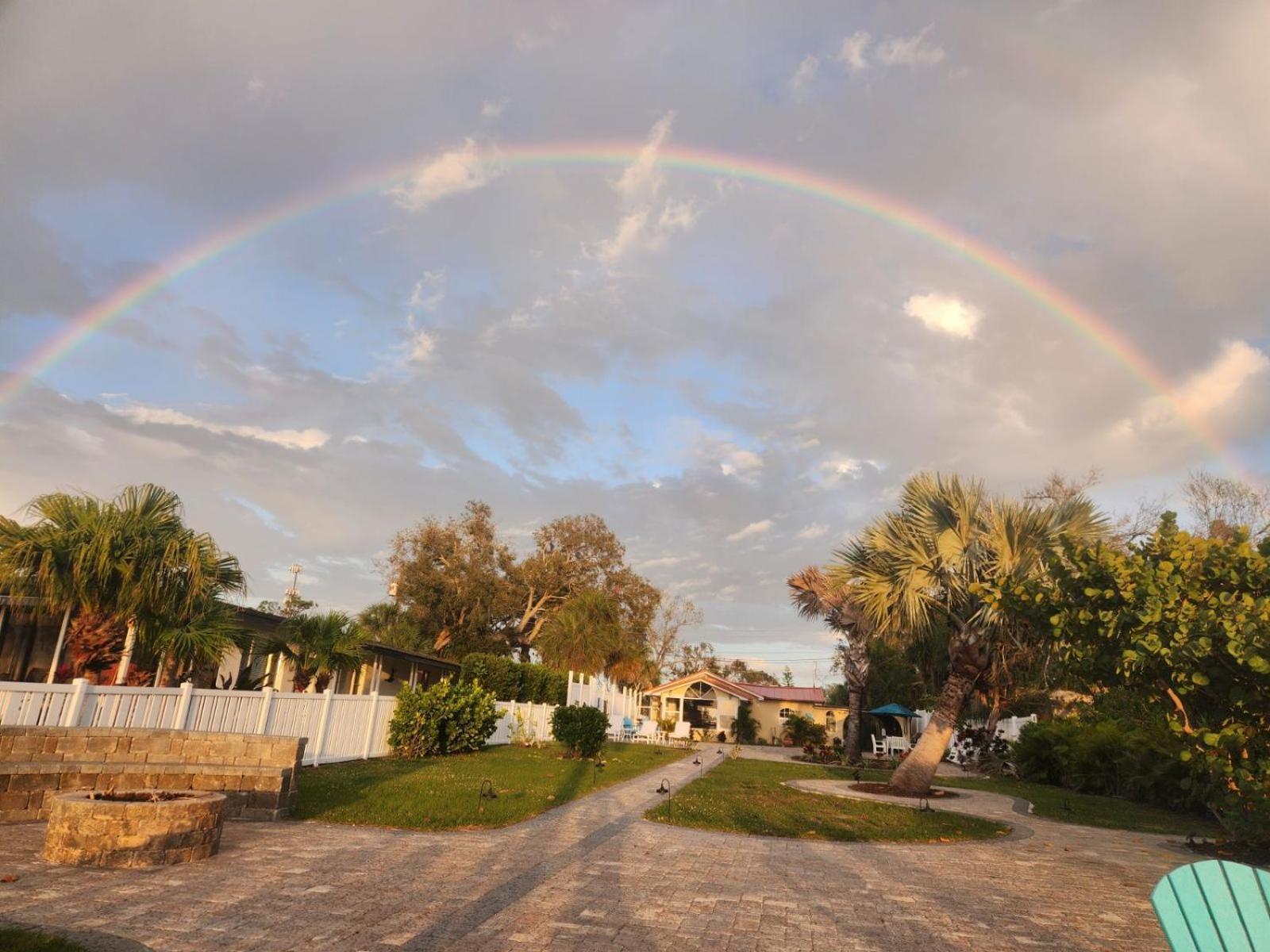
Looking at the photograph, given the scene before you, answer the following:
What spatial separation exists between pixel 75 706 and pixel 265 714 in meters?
3.08

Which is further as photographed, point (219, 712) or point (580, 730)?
point (580, 730)

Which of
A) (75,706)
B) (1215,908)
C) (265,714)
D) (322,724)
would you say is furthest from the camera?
(322,724)

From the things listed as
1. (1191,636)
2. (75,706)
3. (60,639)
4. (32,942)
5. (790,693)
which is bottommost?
(32,942)

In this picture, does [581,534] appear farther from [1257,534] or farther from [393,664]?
[1257,534]

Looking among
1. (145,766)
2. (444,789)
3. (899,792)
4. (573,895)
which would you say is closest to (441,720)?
(444,789)

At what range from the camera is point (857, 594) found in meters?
15.5

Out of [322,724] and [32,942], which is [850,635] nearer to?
[322,724]

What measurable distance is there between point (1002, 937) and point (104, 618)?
12.4m

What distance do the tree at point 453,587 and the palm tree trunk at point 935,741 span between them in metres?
29.2

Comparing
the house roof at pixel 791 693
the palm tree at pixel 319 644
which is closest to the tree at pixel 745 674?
the house roof at pixel 791 693

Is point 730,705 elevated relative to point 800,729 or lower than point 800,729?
elevated

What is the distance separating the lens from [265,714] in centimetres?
1108

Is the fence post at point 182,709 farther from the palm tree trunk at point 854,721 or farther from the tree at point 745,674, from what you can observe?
the tree at point 745,674

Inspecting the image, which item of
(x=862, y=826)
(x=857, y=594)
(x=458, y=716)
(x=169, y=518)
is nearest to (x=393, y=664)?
(x=458, y=716)
